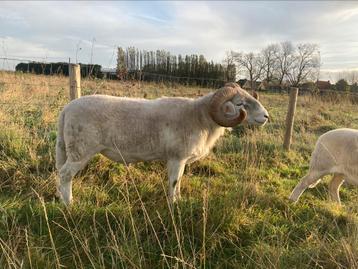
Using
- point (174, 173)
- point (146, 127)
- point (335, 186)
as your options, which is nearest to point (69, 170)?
point (146, 127)

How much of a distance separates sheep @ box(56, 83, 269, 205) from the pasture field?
1.22 ft

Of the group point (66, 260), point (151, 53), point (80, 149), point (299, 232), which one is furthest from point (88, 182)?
point (151, 53)

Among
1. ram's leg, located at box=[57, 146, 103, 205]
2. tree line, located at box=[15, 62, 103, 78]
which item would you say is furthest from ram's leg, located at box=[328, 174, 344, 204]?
tree line, located at box=[15, 62, 103, 78]

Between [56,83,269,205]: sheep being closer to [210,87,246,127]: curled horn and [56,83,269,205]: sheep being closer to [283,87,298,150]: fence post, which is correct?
[210,87,246,127]: curled horn

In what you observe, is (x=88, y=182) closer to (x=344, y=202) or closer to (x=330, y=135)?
(x=330, y=135)

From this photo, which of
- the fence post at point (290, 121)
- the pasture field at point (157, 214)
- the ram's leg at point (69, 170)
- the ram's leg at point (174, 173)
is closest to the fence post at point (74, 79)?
the pasture field at point (157, 214)

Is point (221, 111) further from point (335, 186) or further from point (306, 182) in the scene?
point (335, 186)

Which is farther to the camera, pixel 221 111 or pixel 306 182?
pixel 306 182

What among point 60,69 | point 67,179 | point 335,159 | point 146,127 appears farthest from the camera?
point 60,69

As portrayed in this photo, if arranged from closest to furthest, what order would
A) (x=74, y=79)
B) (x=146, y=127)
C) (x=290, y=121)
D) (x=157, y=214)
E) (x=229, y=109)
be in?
(x=157, y=214) < (x=146, y=127) < (x=229, y=109) < (x=74, y=79) < (x=290, y=121)

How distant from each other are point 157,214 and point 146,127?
135 centimetres

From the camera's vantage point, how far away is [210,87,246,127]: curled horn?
195 inches

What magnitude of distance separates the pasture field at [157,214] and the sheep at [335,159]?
1.19 ft

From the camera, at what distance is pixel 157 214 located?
4.12 metres
